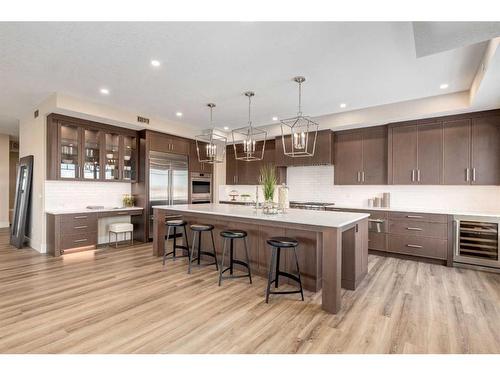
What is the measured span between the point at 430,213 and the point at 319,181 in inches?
93.6

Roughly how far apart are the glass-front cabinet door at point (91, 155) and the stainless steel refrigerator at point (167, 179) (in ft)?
3.40

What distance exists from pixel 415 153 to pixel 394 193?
88 cm

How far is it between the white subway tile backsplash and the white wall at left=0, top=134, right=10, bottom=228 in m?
4.13

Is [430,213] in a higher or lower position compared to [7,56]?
lower

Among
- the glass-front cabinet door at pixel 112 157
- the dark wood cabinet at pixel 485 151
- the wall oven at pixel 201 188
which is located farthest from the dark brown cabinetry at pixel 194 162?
the dark wood cabinet at pixel 485 151

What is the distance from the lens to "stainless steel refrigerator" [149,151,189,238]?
A: 19.4ft

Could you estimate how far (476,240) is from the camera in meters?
3.99

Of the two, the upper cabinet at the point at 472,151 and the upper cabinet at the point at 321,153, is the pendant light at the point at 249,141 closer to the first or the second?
the upper cabinet at the point at 321,153

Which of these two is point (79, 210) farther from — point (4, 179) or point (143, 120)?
point (4, 179)

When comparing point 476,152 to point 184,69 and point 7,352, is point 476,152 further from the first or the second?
point 7,352

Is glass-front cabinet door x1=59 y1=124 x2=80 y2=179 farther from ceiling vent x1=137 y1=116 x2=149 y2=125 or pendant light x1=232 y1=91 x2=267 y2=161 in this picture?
pendant light x1=232 y1=91 x2=267 y2=161
